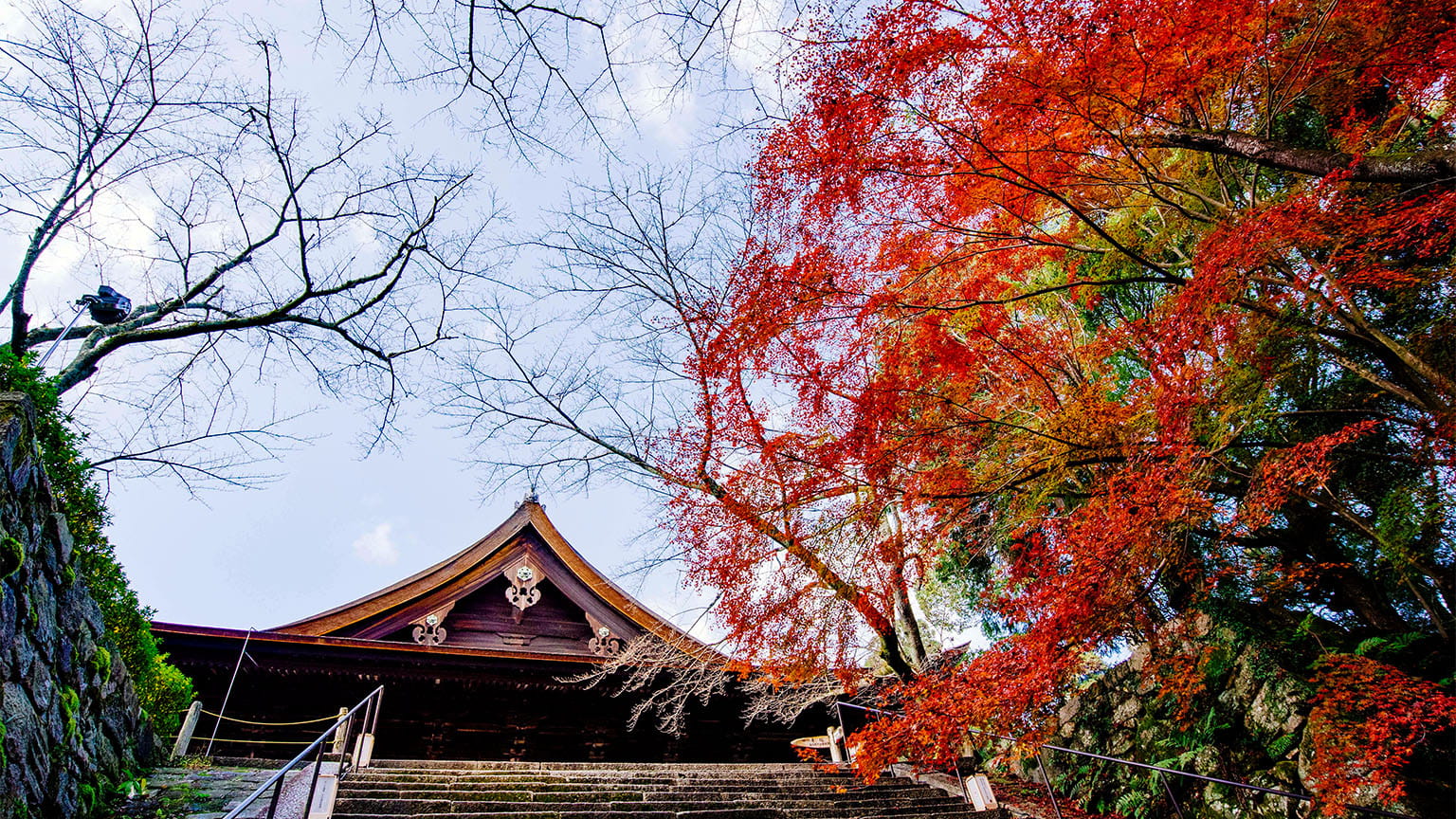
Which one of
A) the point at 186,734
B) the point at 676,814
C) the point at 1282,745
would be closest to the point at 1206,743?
the point at 1282,745

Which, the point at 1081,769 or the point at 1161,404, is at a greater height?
the point at 1161,404

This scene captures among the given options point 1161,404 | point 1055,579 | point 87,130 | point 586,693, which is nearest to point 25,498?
point 87,130

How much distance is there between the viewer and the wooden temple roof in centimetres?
1095

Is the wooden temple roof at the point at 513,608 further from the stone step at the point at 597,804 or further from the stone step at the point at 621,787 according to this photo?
the stone step at the point at 597,804

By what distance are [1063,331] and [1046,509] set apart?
3170 mm

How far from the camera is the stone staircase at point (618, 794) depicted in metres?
6.45

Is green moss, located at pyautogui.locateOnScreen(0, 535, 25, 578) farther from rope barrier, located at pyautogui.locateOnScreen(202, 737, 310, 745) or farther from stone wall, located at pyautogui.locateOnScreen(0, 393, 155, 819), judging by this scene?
rope barrier, located at pyautogui.locateOnScreen(202, 737, 310, 745)

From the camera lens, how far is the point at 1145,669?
37.7 feet

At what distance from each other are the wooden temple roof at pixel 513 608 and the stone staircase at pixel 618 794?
224 cm

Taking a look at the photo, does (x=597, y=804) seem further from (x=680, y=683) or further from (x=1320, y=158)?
(x=1320, y=158)

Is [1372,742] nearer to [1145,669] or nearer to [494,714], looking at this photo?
[1145,669]

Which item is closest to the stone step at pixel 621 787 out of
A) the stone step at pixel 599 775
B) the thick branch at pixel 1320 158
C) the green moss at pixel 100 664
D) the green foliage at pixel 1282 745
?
the stone step at pixel 599 775

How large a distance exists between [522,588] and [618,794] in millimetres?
5974

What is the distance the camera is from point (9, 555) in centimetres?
445
